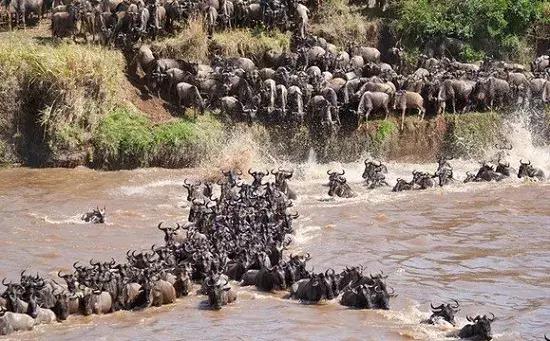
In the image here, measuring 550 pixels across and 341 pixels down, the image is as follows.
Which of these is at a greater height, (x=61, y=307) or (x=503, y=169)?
(x=503, y=169)

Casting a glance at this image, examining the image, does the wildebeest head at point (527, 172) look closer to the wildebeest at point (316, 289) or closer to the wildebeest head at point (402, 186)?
the wildebeest head at point (402, 186)

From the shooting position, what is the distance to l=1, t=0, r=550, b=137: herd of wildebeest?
24.9m

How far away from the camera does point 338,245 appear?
17266 mm

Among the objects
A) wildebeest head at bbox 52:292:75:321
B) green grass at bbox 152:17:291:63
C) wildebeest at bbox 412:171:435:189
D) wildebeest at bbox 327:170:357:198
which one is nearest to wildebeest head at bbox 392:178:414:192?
wildebeest at bbox 412:171:435:189

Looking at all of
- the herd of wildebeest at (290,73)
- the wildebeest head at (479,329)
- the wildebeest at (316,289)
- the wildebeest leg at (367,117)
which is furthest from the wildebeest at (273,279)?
the wildebeest leg at (367,117)

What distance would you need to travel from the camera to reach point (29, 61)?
2400 centimetres

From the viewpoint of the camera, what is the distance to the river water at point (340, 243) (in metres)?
12.9

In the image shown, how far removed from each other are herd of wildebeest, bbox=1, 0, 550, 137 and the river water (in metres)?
1.46

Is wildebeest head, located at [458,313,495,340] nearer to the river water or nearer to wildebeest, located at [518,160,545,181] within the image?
the river water

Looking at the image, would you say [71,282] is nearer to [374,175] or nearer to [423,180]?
[374,175]

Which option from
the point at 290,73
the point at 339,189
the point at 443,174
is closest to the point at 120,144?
the point at 290,73

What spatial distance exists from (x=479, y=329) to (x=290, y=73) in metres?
14.2

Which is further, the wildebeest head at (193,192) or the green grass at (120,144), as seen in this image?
the green grass at (120,144)

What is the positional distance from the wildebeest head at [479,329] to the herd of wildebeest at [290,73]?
12.8m
